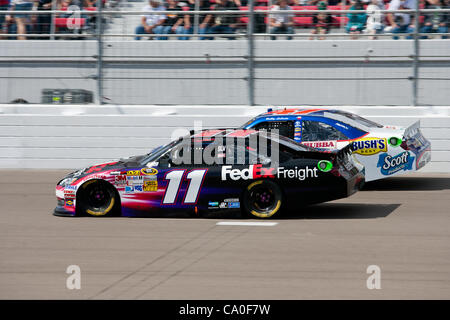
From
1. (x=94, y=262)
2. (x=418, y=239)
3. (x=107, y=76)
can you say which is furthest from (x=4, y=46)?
(x=418, y=239)

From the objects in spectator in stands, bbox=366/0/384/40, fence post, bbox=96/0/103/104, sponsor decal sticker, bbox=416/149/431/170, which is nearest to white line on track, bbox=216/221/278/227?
sponsor decal sticker, bbox=416/149/431/170

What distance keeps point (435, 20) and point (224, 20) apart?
423 cm

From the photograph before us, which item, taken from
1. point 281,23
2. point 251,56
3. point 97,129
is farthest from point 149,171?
point 281,23

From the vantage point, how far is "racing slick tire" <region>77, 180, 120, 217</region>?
964 cm

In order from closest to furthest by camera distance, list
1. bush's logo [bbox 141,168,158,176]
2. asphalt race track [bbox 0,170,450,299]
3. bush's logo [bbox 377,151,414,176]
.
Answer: asphalt race track [bbox 0,170,450,299]
bush's logo [bbox 141,168,158,176]
bush's logo [bbox 377,151,414,176]

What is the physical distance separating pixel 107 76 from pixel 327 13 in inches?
186

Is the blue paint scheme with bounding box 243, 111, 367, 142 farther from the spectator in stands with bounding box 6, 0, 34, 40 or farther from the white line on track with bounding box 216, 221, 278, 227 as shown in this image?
the spectator in stands with bounding box 6, 0, 34, 40

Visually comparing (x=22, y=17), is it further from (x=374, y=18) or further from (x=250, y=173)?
(x=250, y=173)

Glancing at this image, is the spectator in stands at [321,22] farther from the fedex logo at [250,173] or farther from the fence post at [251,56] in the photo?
the fedex logo at [250,173]

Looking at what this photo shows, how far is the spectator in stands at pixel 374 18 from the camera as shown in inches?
569

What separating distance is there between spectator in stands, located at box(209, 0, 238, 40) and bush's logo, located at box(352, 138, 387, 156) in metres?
4.75

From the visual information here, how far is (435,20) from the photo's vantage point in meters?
14.2

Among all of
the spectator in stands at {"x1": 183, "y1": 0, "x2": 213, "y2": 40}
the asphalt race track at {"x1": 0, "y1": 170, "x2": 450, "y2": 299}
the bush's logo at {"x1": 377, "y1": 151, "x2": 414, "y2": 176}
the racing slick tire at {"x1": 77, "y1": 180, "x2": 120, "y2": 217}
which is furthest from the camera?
the spectator in stands at {"x1": 183, "y1": 0, "x2": 213, "y2": 40}

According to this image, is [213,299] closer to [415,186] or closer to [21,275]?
[21,275]
